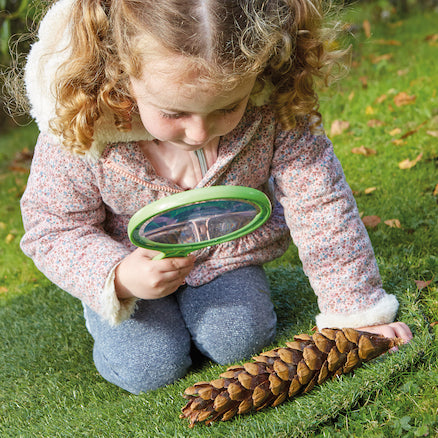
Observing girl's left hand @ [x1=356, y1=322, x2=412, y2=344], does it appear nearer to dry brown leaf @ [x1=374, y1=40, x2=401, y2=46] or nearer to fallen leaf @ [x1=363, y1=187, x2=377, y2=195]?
fallen leaf @ [x1=363, y1=187, x2=377, y2=195]

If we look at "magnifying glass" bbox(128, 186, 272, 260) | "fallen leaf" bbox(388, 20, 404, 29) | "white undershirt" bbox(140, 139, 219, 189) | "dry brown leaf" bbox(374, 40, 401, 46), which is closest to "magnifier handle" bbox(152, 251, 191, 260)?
"magnifying glass" bbox(128, 186, 272, 260)

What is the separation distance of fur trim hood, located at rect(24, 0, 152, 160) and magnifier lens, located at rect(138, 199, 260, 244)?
34 cm

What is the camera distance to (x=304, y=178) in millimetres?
1790

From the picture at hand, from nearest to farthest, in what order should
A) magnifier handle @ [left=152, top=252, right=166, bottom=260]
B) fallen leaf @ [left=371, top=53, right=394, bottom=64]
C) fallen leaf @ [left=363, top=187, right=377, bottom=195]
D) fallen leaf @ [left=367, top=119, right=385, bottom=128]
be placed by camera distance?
magnifier handle @ [left=152, top=252, right=166, bottom=260]
fallen leaf @ [left=363, top=187, right=377, bottom=195]
fallen leaf @ [left=367, top=119, right=385, bottom=128]
fallen leaf @ [left=371, top=53, right=394, bottom=64]

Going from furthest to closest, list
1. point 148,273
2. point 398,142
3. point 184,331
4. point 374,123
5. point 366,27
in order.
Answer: point 366,27 < point 374,123 < point 398,142 < point 184,331 < point 148,273

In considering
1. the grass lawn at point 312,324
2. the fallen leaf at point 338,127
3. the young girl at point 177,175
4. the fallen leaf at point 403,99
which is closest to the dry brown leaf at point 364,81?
the grass lawn at point 312,324

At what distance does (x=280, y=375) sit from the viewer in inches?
57.2

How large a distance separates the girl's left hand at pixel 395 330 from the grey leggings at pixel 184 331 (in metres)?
0.35

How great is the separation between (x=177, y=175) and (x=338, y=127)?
6.12 ft

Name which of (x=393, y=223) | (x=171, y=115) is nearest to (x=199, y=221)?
(x=171, y=115)

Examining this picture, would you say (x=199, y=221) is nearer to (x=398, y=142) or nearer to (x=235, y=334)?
(x=235, y=334)

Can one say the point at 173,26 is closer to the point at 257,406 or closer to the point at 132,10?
the point at 132,10

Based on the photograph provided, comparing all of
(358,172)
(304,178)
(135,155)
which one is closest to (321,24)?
(304,178)

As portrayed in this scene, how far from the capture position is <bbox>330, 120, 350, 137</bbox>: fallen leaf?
344cm
